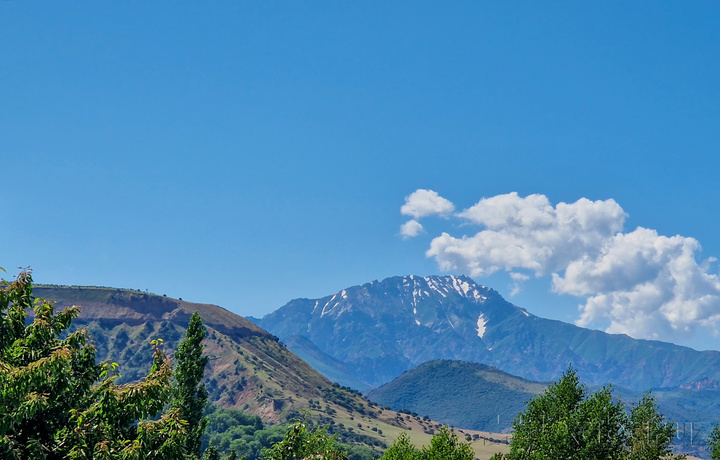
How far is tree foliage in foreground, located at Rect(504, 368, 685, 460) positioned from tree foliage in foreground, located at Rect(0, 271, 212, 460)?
155ft

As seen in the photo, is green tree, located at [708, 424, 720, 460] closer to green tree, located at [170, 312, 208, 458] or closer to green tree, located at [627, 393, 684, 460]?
green tree, located at [627, 393, 684, 460]

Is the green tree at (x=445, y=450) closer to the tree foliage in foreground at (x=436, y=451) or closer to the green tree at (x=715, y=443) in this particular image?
the tree foliage in foreground at (x=436, y=451)

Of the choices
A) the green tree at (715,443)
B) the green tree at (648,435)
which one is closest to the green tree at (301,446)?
the green tree at (648,435)

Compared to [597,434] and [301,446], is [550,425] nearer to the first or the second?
[597,434]

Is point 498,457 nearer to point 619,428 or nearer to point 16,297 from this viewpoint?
point 619,428

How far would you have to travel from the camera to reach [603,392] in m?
65.0

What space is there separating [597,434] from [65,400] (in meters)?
51.8

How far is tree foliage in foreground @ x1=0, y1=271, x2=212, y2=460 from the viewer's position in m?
17.1

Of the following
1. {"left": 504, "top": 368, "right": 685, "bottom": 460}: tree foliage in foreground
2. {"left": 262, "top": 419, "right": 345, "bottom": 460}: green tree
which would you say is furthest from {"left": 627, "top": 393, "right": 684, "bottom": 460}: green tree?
{"left": 262, "top": 419, "right": 345, "bottom": 460}: green tree

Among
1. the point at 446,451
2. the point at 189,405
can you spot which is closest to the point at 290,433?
the point at 446,451

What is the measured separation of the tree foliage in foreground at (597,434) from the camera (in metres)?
57.1

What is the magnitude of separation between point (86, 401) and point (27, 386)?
255cm

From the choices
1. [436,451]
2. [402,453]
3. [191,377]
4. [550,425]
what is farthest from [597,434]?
[191,377]

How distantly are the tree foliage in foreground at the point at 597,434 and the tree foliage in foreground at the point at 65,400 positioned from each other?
1865 inches
